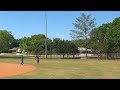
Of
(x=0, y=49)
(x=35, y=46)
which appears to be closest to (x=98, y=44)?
(x=35, y=46)

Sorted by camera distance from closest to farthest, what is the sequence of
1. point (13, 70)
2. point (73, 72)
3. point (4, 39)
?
point (73, 72)
point (13, 70)
point (4, 39)

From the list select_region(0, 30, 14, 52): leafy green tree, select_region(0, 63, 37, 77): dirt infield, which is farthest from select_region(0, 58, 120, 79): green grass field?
select_region(0, 30, 14, 52): leafy green tree

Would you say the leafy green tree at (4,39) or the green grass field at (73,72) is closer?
the green grass field at (73,72)

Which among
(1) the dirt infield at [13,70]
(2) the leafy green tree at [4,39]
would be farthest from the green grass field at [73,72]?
(2) the leafy green tree at [4,39]

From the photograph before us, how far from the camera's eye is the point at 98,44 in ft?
242

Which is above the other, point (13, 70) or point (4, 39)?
point (4, 39)

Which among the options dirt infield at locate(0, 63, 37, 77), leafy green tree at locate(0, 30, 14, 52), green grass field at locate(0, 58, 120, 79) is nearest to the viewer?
green grass field at locate(0, 58, 120, 79)

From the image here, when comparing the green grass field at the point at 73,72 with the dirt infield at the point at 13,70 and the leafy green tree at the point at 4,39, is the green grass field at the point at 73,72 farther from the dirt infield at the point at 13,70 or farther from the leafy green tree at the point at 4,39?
the leafy green tree at the point at 4,39

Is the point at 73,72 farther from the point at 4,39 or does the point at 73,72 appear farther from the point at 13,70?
the point at 4,39

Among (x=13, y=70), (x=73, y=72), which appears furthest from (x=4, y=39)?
(x=73, y=72)

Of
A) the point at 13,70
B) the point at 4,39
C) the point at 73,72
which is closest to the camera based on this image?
the point at 73,72

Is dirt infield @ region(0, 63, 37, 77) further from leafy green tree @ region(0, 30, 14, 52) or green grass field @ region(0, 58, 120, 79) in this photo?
leafy green tree @ region(0, 30, 14, 52)
